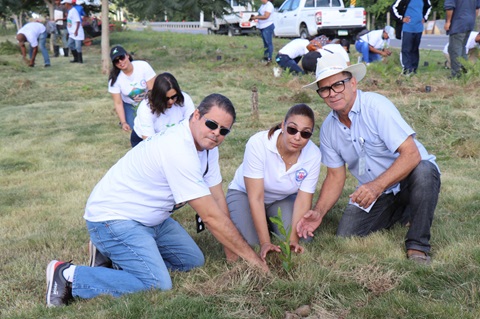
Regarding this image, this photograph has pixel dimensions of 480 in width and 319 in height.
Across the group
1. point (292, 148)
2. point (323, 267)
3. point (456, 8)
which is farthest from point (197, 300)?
point (456, 8)

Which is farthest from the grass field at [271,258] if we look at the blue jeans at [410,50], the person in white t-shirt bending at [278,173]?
the blue jeans at [410,50]

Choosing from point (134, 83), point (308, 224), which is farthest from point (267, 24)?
point (308, 224)

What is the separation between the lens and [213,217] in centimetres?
342

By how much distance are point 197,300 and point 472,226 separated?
2.24 meters

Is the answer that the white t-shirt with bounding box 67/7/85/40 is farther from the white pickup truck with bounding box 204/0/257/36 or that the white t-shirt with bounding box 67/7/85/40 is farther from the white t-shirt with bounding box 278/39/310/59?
the white pickup truck with bounding box 204/0/257/36

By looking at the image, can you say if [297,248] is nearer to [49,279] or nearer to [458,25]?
[49,279]

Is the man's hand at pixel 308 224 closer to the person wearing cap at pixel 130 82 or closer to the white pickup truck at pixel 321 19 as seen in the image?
the person wearing cap at pixel 130 82

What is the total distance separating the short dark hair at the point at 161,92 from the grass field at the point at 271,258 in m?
1.02

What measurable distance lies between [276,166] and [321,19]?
53.1 ft

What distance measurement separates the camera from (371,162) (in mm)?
4168

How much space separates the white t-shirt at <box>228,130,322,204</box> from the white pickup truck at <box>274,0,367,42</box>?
52.8 feet

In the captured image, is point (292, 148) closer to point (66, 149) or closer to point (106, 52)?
point (66, 149)

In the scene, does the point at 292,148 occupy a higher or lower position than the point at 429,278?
higher

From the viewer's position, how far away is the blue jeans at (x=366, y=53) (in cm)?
1398
